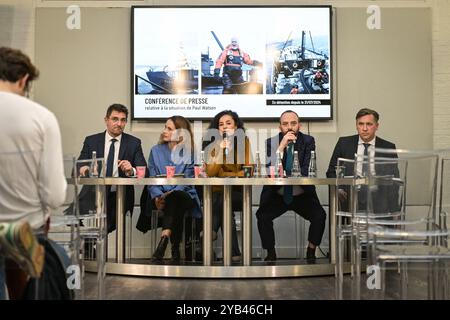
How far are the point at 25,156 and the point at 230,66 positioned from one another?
3955 millimetres

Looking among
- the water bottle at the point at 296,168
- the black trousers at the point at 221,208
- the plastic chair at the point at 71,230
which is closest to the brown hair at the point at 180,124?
the black trousers at the point at 221,208

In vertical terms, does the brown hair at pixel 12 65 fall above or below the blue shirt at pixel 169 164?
above

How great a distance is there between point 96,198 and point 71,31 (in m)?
2.76

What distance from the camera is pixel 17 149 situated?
1943 millimetres

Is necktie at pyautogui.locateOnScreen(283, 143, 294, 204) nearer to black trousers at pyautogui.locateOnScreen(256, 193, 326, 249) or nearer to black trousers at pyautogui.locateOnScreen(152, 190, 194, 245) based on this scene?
black trousers at pyautogui.locateOnScreen(256, 193, 326, 249)

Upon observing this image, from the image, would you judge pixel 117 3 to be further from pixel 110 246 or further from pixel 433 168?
pixel 433 168

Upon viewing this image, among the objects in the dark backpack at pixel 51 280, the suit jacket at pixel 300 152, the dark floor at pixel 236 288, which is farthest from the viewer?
the suit jacket at pixel 300 152

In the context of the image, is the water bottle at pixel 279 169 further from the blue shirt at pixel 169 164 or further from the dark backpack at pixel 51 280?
the dark backpack at pixel 51 280

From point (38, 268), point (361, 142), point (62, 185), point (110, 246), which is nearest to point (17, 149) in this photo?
point (62, 185)

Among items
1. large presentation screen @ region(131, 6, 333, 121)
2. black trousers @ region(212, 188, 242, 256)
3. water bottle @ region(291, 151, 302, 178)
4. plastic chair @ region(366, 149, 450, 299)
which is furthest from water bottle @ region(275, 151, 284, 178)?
plastic chair @ region(366, 149, 450, 299)

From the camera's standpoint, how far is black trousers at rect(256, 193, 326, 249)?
4.56m

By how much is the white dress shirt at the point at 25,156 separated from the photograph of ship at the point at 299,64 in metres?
3.94

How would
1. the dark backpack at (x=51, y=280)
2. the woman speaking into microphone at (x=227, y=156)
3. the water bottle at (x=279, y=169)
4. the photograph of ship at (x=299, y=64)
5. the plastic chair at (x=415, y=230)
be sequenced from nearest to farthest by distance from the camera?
1. the dark backpack at (x=51, y=280)
2. the plastic chair at (x=415, y=230)
3. the water bottle at (x=279, y=169)
4. the woman speaking into microphone at (x=227, y=156)
5. the photograph of ship at (x=299, y=64)

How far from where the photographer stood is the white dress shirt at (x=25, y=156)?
193cm
